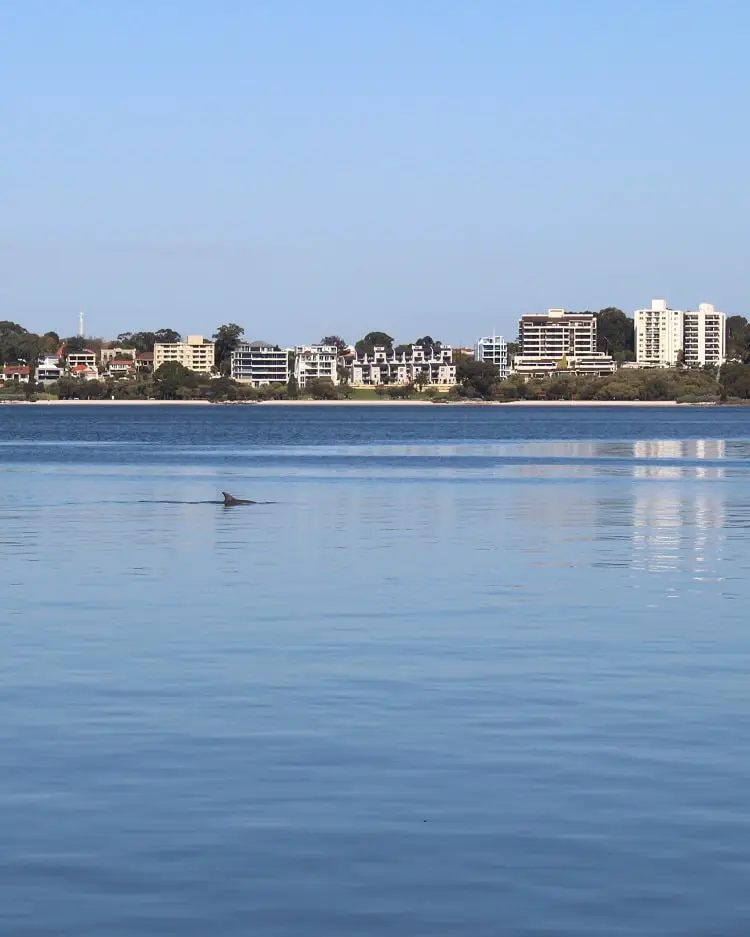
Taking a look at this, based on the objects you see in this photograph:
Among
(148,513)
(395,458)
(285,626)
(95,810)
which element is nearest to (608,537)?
(148,513)

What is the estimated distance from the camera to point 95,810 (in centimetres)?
1373

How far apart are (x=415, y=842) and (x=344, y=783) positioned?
191 cm

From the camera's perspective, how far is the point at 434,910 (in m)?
11.3

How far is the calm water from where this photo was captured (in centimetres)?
1165

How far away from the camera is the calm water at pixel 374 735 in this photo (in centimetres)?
1165

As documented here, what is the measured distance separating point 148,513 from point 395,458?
154 feet

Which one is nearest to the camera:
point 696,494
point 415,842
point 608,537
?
point 415,842

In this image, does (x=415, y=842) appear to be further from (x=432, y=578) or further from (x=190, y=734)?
(x=432, y=578)

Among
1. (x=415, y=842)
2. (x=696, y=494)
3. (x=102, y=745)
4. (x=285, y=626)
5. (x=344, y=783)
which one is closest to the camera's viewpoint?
(x=415, y=842)

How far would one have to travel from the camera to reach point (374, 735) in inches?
658

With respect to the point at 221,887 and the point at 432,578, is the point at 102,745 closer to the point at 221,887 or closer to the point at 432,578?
the point at 221,887

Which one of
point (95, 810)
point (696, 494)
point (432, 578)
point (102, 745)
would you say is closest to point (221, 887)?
point (95, 810)

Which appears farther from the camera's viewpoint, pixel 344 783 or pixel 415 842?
pixel 344 783

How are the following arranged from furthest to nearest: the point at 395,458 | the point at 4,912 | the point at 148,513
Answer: the point at 395,458 → the point at 148,513 → the point at 4,912
